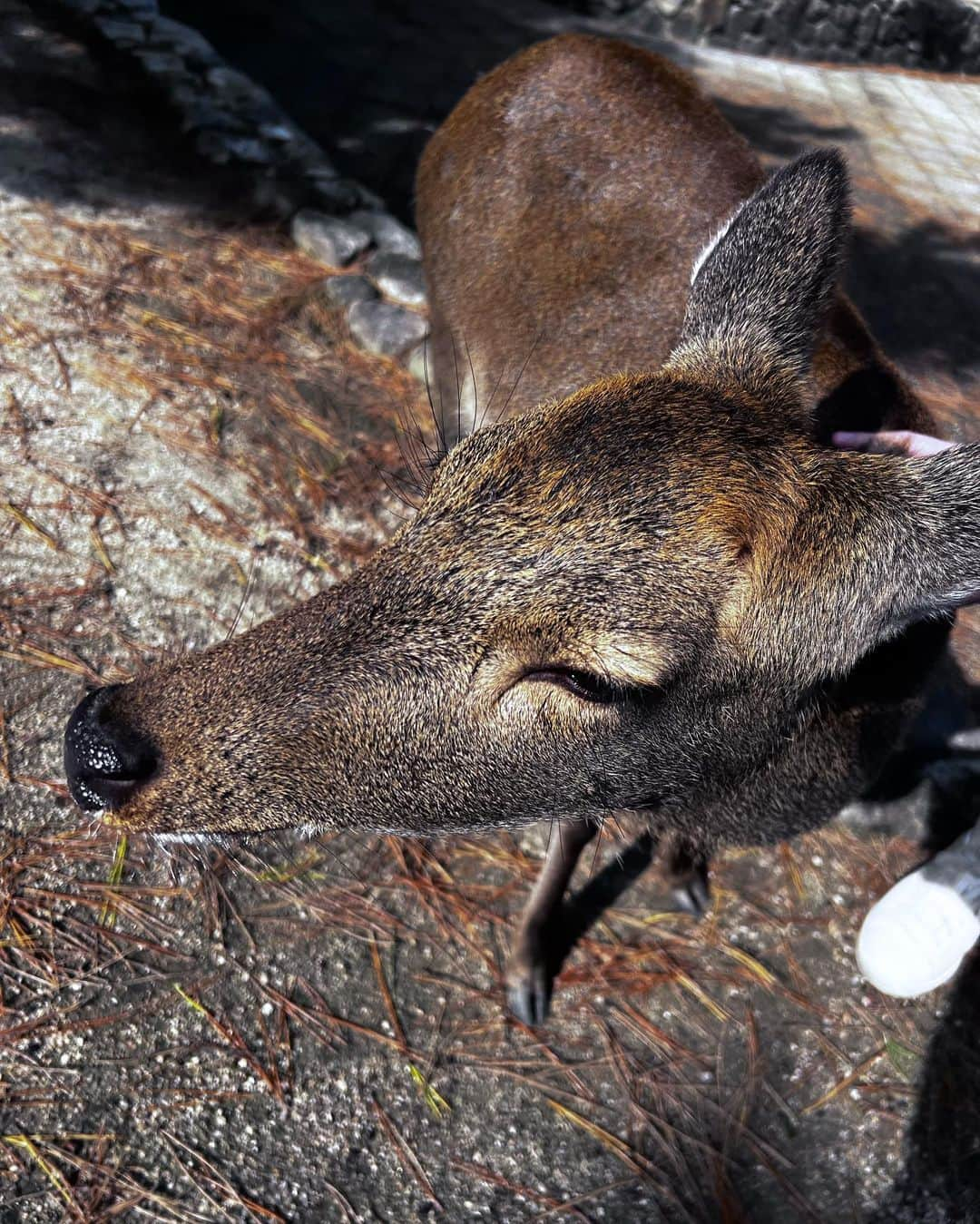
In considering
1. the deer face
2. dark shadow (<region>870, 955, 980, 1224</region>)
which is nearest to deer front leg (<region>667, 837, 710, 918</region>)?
dark shadow (<region>870, 955, 980, 1224</region>)

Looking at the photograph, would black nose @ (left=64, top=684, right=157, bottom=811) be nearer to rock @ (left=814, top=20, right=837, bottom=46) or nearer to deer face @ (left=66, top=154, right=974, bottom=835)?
deer face @ (left=66, top=154, right=974, bottom=835)

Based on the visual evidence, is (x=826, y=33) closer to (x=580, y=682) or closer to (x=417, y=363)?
(x=417, y=363)

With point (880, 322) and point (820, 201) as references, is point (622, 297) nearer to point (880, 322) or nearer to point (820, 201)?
point (820, 201)

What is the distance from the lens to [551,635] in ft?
6.51

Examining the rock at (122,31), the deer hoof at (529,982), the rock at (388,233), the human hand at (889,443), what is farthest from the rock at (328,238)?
the deer hoof at (529,982)

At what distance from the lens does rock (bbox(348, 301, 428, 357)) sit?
5.18 meters

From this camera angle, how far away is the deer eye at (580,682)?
79.8 inches

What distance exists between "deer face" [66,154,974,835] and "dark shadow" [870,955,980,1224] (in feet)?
A: 5.62

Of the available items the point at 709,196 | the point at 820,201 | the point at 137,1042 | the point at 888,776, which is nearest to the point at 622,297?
the point at 709,196

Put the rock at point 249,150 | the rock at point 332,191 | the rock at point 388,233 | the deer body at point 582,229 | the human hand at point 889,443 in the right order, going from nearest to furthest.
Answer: the human hand at point 889,443 < the deer body at point 582,229 < the rock at point 388,233 < the rock at point 332,191 < the rock at point 249,150

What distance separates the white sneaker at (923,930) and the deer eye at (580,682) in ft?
5.83

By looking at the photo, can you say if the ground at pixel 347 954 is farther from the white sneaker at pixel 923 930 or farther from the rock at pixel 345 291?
the rock at pixel 345 291

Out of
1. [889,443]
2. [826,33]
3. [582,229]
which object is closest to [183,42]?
[826,33]

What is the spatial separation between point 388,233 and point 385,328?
902mm
